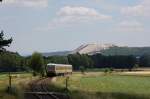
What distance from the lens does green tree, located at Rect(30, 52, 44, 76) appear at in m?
119

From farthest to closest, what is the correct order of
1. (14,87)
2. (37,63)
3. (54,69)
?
1. (37,63)
2. (54,69)
3. (14,87)

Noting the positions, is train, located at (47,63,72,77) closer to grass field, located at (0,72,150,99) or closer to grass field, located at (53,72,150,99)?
grass field, located at (0,72,150,99)

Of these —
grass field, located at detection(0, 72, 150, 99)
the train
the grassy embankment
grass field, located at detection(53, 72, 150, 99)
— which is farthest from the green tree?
grass field, located at detection(53, 72, 150, 99)

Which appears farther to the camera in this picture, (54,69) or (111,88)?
(54,69)

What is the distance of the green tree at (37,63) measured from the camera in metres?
119

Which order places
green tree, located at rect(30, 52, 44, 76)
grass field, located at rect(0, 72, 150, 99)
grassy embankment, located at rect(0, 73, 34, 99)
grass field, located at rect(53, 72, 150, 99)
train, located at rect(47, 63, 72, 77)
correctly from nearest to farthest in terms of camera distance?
grassy embankment, located at rect(0, 73, 34, 99)
grass field, located at rect(0, 72, 150, 99)
grass field, located at rect(53, 72, 150, 99)
train, located at rect(47, 63, 72, 77)
green tree, located at rect(30, 52, 44, 76)

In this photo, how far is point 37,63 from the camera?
121062 millimetres

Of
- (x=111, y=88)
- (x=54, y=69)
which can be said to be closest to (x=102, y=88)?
(x=111, y=88)

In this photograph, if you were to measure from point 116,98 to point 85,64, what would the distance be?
159 meters

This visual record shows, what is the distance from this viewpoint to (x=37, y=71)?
391 feet

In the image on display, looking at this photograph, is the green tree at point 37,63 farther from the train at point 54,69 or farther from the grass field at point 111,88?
the grass field at point 111,88

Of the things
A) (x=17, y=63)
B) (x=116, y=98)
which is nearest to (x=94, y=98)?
(x=116, y=98)

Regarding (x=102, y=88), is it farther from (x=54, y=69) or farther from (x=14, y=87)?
(x=54, y=69)

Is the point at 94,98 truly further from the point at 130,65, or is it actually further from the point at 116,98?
the point at 130,65
